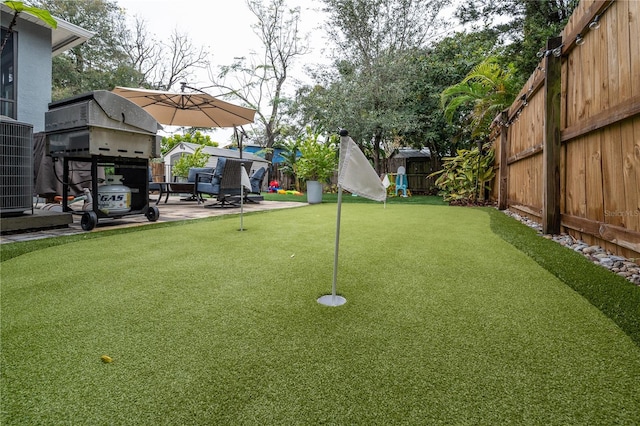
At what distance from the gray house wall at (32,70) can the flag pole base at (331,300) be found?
8.84 metres

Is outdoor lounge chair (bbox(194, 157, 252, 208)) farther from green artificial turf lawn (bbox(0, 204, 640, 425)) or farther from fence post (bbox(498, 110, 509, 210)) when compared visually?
fence post (bbox(498, 110, 509, 210))

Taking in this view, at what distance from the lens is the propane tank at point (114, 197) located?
4.50 m

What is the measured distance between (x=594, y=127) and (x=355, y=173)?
2438 millimetres

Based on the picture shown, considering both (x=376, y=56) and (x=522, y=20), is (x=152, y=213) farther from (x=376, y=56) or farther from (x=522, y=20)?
(x=522, y=20)

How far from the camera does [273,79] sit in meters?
22.0

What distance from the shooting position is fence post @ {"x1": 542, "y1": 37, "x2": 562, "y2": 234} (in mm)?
3674

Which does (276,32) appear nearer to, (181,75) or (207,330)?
(181,75)

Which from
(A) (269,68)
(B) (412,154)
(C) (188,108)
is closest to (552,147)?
(C) (188,108)

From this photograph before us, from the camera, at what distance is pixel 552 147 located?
145 inches

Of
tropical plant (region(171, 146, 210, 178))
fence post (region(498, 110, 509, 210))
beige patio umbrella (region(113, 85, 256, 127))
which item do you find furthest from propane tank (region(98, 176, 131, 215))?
fence post (region(498, 110, 509, 210))

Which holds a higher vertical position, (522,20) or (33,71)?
(522,20)

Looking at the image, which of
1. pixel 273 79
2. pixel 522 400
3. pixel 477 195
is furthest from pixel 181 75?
pixel 522 400

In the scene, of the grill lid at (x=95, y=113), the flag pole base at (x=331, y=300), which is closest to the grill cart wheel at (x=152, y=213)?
the grill lid at (x=95, y=113)

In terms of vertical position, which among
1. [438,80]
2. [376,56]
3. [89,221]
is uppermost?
[376,56]
